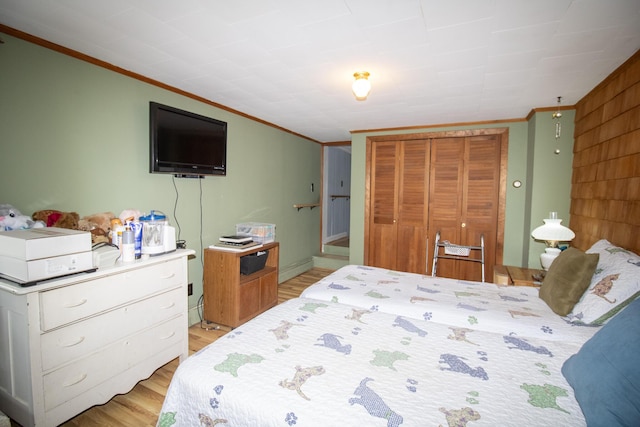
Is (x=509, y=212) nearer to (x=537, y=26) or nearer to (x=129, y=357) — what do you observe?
(x=537, y=26)

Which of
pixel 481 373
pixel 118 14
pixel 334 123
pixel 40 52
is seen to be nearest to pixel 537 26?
pixel 481 373

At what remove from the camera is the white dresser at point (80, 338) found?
4.83ft

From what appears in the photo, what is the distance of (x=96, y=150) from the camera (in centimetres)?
223

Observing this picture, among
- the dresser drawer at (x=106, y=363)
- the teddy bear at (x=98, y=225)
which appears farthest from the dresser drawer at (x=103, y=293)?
the teddy bear at (x=98, y=225)

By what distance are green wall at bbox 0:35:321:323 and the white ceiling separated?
0.19 metres

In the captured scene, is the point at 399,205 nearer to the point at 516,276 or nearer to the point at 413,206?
the point at 413,206

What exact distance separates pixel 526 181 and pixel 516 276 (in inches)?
58.0

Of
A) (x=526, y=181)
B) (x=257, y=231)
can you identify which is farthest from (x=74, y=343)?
(x=526, y=181)

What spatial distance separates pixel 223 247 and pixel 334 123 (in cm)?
220

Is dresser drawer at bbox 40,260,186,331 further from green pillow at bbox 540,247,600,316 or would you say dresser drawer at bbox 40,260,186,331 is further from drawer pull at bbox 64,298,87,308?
green pillow at bbox 540,247,600,316

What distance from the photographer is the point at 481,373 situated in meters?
1.22

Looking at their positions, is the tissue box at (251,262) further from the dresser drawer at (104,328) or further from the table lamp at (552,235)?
the table lamp at (552,235)

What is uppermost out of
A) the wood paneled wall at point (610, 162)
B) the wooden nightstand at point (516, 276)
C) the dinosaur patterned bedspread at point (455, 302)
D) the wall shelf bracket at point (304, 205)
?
the wood paneled wall at point (610, 162)

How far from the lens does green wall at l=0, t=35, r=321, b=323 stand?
1.84m
